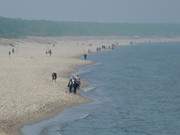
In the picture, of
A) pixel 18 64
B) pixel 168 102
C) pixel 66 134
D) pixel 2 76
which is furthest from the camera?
pixel 18 64

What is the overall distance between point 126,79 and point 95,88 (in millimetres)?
9776

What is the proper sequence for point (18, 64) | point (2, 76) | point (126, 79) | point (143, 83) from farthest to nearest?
1. point (18, 64)
2. point (126, 79)
3. point (143, 83)
4. point (2, 76)

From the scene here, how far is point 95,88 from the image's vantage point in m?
47.7

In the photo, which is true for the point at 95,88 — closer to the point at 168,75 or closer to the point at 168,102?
the point at 168,102

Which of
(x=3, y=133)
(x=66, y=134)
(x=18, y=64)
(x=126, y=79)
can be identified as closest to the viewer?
(x=3, y=133)

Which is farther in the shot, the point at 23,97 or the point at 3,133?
the point at 23,97

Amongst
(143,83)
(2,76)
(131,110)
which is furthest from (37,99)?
(143,83)

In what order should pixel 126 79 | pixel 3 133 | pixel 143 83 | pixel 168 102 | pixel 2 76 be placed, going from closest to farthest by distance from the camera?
pixel 3 133 → pixel 168 102 → pixel 2 76 → pixel 143 83 → pixel 126 79

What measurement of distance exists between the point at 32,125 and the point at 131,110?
8.41m

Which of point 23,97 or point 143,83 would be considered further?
point 143,83

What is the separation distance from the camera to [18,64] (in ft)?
207

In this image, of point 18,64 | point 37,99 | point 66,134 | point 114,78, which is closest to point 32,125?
point 66,134

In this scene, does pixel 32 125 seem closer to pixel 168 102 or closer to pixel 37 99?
pixel 37 99

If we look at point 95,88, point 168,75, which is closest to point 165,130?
point 95,88
